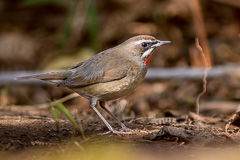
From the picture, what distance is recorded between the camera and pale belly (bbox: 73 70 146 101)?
5.44 meters

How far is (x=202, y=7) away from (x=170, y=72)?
4054mm

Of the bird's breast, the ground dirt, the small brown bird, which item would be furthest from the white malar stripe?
the ground dirt

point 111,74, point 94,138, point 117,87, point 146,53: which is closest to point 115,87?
point 117,87

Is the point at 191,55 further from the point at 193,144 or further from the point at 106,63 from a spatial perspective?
the point at 193,144

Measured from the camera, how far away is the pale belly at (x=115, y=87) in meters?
5.44

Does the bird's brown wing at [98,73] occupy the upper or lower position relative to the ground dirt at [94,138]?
upper

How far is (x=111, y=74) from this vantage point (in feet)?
18.2

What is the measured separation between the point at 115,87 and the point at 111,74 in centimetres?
21

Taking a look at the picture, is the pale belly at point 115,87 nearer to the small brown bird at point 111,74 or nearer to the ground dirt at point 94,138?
the small brown bird at point 111,74

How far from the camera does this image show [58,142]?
4.41 m

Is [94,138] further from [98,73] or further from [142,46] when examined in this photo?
[142,46]

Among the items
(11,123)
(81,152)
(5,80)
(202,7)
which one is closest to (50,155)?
(81,152)

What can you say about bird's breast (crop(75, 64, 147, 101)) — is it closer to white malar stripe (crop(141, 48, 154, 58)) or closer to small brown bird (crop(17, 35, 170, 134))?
small brown bird (crop(17, 35, 170, 134))

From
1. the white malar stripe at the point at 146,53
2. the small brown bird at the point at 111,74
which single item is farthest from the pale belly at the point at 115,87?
the white malar stripe at the point at 146,53
